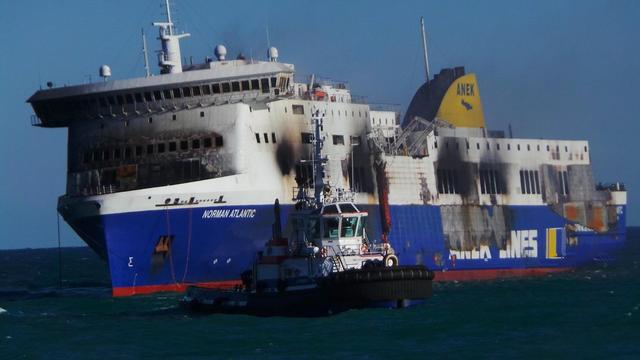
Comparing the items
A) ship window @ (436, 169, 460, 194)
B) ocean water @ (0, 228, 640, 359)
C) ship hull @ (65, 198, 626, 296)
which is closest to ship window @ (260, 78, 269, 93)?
ship hull @ (65, 198, 626, 296)

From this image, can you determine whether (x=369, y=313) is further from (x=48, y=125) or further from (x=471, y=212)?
(x=471, y=212)

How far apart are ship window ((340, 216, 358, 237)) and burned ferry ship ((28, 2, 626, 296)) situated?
0.89 feet

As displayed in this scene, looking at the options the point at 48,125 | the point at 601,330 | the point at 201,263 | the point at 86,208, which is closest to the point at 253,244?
the point at 201,263

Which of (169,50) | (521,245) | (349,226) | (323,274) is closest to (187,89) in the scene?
(169,50)

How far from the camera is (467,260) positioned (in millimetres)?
72625

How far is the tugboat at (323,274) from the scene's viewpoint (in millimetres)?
43906

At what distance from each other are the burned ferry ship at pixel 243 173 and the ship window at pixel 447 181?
8 centimetres

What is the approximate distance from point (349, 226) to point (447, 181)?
27.0 meters

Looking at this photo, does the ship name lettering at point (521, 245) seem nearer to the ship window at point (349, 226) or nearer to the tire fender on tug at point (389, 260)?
the ship window at point (349, 226)

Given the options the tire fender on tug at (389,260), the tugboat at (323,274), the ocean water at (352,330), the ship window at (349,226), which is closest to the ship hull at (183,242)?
the ocean water at (352,330)

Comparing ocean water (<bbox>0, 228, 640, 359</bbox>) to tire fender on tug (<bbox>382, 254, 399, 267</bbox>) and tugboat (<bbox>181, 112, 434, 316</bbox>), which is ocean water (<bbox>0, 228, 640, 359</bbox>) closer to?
tugboat (<bbox>181, 112, 434, 316</bbox>)

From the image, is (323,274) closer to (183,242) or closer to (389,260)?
(389,260)

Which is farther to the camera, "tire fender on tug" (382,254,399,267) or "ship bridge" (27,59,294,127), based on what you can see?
"ship bridge" (27,59,294,127)

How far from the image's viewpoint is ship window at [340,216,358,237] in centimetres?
4619
